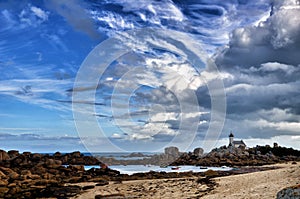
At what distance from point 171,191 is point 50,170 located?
1785 centimetres

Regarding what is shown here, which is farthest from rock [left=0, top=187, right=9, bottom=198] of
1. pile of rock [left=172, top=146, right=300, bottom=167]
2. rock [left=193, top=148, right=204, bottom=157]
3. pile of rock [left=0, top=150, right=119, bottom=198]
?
rock [left=193, top=148, right=204, bottom=157]

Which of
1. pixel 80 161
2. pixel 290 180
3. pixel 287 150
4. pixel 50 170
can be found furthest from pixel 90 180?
pixel 287 150

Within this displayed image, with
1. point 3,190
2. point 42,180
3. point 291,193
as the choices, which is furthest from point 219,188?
point 3,190

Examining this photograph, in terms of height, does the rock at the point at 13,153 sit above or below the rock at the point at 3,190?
above

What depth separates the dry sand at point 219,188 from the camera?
18.5 meters

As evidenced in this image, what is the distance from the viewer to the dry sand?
60.6 ft

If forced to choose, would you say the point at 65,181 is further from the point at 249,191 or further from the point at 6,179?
the point at 249,191

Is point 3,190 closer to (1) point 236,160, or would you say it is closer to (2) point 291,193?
(2) point 291,193

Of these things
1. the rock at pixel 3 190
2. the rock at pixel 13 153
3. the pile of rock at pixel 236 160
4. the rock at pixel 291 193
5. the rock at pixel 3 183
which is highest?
the rock at pixel 13 153

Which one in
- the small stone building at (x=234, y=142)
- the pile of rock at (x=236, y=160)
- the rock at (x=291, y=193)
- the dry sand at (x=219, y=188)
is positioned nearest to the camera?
the rock at (x=291, y=193)

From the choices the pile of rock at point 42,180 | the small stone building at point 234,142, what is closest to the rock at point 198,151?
the small stone building at point 234,142

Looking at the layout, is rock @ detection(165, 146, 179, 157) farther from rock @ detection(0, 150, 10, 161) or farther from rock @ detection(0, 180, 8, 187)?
rock @ detection(0, 180, 8, 187)

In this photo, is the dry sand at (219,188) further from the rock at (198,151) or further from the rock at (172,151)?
the rock at (198,151)

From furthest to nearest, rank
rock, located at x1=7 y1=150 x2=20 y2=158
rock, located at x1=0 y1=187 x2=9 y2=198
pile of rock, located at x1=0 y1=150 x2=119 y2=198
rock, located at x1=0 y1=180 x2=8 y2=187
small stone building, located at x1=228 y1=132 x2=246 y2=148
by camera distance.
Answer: small stone building, located at x1=228 y1=132 x2=246 y2=148, rock, located at x1=7 y1=150 x2=20 y2=158, rock, located at x1=0 y1=180 x2=8 y2=187, pile of rock, located at x1=0 y1=150 x2=119 y2=198, rock, located at x1=0 y1=187 x2=9 y2=198
